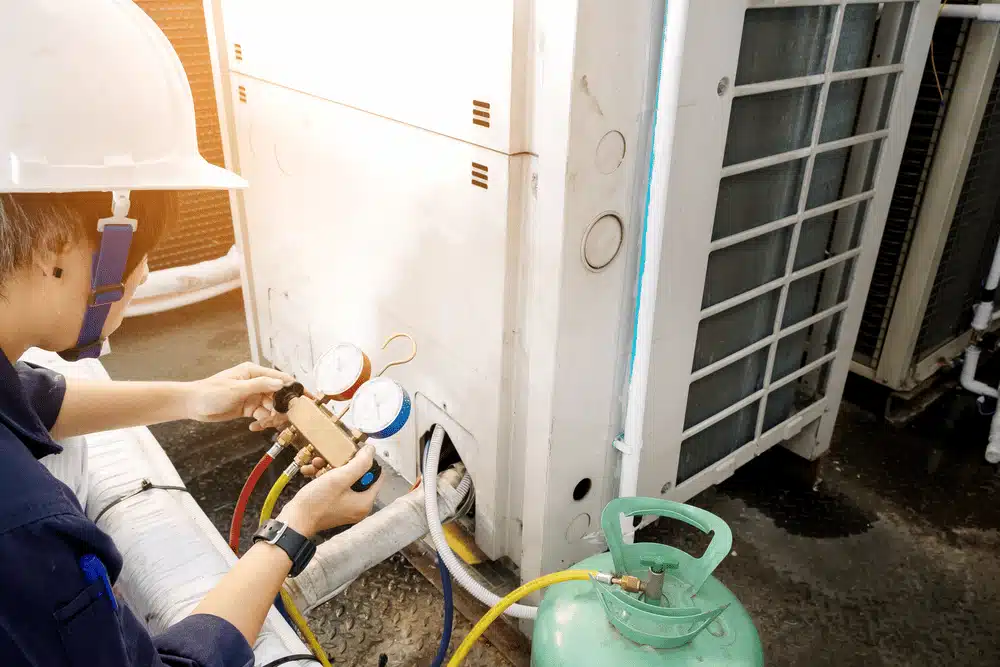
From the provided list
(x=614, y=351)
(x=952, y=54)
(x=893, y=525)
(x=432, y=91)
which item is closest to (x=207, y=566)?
(x=614, y=351)

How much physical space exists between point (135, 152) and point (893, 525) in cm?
218

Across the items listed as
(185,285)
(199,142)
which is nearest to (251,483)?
(185,285)

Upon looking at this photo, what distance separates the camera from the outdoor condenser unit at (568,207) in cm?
118

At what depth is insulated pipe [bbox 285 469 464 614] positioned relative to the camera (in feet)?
4.66

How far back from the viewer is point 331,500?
46.1 inches

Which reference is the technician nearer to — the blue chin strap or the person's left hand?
the blue chin strap

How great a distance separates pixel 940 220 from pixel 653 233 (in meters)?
1.58

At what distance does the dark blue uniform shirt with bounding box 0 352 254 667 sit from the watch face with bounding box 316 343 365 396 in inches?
23.2

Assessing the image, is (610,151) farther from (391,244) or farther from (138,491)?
(138,491)

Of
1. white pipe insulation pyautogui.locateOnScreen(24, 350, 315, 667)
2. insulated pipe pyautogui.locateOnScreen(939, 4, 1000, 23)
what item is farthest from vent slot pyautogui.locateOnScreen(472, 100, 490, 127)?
insulated pipe pyautogui.locateOnScreen(939, 4, 1000, 23)

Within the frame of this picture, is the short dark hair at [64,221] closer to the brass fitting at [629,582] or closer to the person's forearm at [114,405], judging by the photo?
the person's forearm at [114,405]

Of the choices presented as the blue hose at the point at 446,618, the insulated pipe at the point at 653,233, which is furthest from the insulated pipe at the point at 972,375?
the blue hose at the point at 446,618

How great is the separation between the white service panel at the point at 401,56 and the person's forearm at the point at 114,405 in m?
0.72

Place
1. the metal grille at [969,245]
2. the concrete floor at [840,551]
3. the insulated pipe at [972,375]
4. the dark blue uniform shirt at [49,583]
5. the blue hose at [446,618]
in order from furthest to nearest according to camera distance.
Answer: the insulated pipe at [972,375], the metal grille at [969,245], the concrete floor at [840,551], the blue hose at [446,618], the dark blue uniform shirt at [49,583]
